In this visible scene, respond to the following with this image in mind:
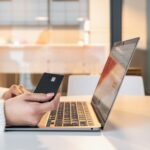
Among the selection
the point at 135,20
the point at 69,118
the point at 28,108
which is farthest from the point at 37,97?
the point at 135,20

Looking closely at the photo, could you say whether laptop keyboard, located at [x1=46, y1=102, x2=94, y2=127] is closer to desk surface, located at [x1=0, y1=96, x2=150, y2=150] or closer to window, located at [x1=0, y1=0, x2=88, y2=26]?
desk surface, located at [x1=0, y1=96, x2=150, y2=150]

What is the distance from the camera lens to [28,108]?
0.73 meters

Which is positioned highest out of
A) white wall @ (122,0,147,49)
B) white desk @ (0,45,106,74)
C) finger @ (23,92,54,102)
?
white wall @ (122,0,147,49)

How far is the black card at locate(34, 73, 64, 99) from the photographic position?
79cm

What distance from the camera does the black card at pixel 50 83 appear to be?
793mm

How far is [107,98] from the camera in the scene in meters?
0.82

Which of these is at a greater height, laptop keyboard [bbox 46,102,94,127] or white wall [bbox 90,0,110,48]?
white wall [bbox 90,0,110,48]

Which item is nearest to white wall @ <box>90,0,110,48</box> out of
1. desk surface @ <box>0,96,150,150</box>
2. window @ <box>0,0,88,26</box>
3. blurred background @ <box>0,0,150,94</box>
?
blurred background @ <box>0,0,150,94</box>

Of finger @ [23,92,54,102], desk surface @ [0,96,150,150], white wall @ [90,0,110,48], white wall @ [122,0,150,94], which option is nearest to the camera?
desk surface @ [0,96,150,150]

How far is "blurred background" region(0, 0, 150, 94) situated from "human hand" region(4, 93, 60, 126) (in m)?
2.49

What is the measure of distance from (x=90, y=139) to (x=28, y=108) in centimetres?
16

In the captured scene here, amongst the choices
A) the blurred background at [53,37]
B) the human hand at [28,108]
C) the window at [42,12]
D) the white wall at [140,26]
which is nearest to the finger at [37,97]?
the human hand at [28,108]

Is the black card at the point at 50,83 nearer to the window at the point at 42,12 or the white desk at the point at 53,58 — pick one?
the white desk at the point at 53,58

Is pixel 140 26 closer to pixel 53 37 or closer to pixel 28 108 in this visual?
pixel 53 37
